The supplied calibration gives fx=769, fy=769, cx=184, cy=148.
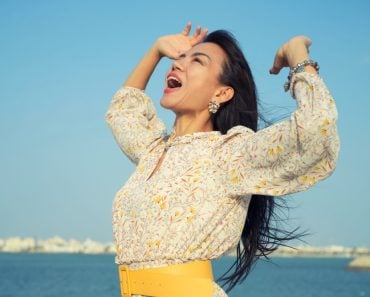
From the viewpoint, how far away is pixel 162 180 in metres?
2.78

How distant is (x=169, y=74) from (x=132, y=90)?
46cm

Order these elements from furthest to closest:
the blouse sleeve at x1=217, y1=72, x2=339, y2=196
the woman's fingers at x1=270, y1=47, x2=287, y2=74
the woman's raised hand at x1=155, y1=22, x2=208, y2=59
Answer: the woman's raised hand at x1=155, y1=22, x2=208, y2=59 < the woman's fingers at x1=270, y1=47, x2=287, y2=74 < the blouse sleeve at x1=217, y1=72, x2=339, y2=196

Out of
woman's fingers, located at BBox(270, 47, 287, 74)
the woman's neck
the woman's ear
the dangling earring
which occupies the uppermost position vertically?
woman's fingers, located at BBox(270, 47, 287, 74)

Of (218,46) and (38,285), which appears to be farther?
(38,285)

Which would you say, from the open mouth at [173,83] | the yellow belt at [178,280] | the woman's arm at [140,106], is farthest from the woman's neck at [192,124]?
the yellow belt at [178,280]

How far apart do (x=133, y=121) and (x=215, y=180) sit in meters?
0.76

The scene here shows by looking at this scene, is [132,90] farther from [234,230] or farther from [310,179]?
[310,179]

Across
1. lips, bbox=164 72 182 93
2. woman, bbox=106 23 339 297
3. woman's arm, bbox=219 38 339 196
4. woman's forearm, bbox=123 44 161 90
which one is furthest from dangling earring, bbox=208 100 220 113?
woman's forearm, bbox=123 44 161 90

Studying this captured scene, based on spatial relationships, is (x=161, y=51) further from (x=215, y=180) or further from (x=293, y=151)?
(x=293, y=151)

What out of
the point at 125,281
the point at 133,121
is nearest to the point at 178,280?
the point at 125,281

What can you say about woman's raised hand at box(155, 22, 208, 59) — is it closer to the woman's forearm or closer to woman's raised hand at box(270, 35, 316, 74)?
the woman's forearm

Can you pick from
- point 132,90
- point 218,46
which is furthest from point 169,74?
point 132,90

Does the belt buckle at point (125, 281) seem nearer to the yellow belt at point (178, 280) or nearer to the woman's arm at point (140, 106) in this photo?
the yellow belt at point (178, 280)

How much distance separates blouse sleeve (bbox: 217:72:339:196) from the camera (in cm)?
235
